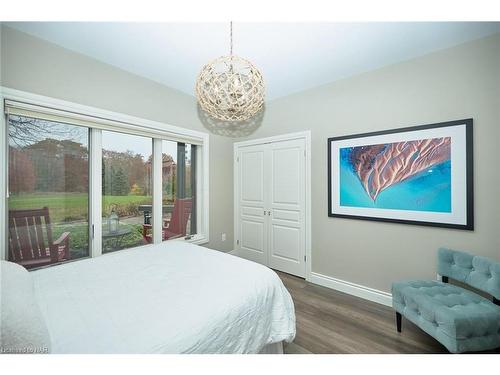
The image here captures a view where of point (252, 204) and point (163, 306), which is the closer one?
point (163, 306)

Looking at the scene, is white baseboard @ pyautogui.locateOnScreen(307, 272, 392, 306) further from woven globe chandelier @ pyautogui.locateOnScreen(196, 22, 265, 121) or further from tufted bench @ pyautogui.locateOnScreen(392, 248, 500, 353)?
woven globe chandelier @ pyautogui.locateOnScreen(196, 22, 265, 121)

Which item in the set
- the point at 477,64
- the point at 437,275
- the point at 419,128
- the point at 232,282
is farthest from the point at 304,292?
the point at 477,64

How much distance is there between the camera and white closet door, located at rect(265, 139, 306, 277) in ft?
9.72

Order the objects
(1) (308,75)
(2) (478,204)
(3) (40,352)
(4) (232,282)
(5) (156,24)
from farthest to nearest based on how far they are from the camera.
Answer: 1. (1) (308,75)
2. (2) (478,204)
3. (5) (156,24)
4. (4) (232,282)
5. (3) (40,352)

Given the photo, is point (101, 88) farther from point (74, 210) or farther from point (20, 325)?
point (20, 325)

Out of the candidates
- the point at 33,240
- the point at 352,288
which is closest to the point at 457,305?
the point at 352,288

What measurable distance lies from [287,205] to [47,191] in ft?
8.71

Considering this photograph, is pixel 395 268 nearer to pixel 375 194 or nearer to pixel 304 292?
pixel 375 194

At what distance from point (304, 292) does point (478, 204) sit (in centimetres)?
189

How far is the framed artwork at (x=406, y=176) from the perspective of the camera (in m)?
1.92

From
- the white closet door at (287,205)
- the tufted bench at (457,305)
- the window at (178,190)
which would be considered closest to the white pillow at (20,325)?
the window at (178,190)

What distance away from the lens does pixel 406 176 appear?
2.18 m

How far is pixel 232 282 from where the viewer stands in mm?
1357

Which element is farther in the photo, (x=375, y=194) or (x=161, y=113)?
(x=161, y=113)
